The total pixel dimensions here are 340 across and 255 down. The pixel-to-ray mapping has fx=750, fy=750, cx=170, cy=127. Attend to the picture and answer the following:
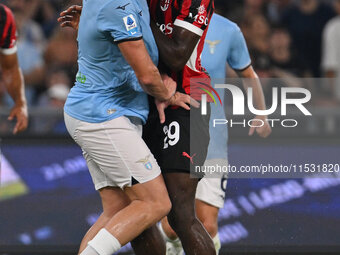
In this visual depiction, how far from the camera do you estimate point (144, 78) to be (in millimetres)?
4266

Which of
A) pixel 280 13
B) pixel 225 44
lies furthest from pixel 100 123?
pixel 280 13

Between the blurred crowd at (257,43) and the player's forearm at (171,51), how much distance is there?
3.61 m

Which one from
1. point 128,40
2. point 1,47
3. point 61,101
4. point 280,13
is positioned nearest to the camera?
point 128,40

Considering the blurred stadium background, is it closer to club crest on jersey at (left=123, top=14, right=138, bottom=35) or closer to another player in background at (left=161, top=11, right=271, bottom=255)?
another player in background at (left=161, top=11, right=271, bottom=255)

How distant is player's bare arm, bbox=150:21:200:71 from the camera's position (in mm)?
4398

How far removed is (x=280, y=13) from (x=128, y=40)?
238 inches

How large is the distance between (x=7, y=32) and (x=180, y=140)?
2.07m

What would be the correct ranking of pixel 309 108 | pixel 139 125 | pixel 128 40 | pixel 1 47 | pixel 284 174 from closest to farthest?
pixel 128 40, pixel 139 125, pixel 1 47, pixel 284 174, pixel 309 108

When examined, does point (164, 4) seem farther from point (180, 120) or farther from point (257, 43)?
point (257, 43)

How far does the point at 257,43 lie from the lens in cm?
841

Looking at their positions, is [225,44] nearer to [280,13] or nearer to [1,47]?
[1,47]

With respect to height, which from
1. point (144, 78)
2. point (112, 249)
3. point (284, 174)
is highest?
point (144, 78)

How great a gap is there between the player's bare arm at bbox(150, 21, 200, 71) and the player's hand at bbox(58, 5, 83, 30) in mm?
610

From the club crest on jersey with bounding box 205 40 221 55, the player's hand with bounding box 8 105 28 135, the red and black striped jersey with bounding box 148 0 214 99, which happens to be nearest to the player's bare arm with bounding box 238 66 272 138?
the club crest on jersey with bounding box 205 40 221 55
